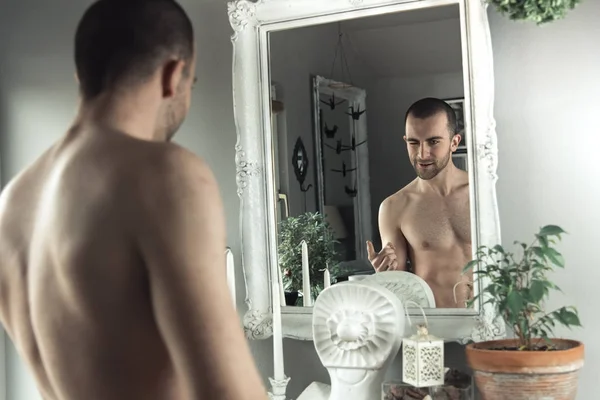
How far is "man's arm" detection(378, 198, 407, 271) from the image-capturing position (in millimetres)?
1792

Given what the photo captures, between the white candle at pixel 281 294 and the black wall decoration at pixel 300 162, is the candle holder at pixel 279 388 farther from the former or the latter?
the black wall decoration at pixel 300 162

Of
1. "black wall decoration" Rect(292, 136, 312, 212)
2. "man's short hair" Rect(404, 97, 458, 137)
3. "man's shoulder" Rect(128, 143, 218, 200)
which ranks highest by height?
"man's short hair" Rect(404, 97, 458, 137)

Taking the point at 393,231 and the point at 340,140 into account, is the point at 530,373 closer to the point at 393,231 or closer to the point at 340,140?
the point at 393,231

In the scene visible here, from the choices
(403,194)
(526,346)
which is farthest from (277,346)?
(526,346)

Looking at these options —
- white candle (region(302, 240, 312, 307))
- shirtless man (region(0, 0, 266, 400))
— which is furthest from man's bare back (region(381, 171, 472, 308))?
shirtless man (region(0, 0, 266, 400))

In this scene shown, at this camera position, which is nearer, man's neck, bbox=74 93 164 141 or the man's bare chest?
man's neck, bbox=74 93 164 141

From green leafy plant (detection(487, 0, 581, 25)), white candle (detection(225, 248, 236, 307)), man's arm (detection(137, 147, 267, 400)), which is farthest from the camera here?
white candle (detection(225, 248, 236, 307))

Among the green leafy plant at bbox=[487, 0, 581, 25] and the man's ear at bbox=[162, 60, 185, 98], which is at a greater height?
the green leafy plant at bbox=[487, 0, 581, 25]

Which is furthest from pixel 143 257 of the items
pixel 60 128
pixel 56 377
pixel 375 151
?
pixel 60 128

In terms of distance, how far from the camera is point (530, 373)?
4.74 feet

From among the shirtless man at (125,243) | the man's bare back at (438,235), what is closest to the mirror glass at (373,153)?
the man's bare back at (438,235)

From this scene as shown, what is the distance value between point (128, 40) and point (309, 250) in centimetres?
103

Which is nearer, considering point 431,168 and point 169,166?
point 169,166

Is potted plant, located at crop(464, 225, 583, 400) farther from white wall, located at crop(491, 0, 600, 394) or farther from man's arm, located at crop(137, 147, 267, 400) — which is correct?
man's arm, located at crop(137, 147, 267, 400)
